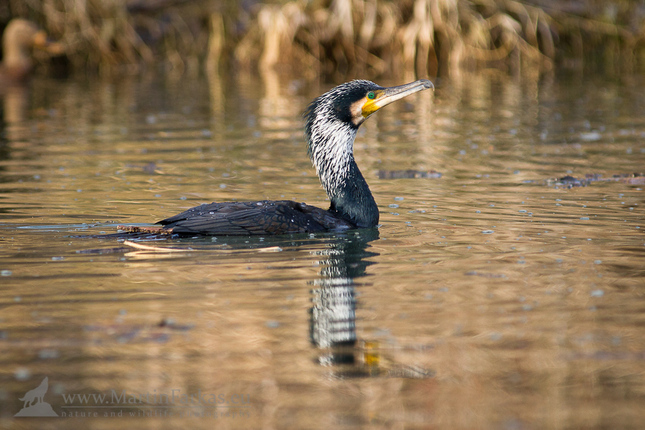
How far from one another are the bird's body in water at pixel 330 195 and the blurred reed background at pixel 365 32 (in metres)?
15.4

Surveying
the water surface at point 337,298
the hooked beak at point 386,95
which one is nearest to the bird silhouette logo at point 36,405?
the water surface at point 337,298

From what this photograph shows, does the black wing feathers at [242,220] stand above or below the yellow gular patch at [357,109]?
below

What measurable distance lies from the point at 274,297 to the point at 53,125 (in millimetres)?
10719

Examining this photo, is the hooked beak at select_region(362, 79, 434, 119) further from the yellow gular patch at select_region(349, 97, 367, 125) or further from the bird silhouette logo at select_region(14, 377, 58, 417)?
the bird silhouette logo at select_region(14, 377, 58, 417)

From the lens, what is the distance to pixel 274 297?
536 cm

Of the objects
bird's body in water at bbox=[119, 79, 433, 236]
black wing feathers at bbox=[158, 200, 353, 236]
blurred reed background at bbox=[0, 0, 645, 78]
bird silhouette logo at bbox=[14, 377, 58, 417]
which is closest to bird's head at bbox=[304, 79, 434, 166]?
bird's body in water at bbox=[119, 79, 433, 236]

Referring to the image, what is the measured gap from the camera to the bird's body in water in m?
6.82

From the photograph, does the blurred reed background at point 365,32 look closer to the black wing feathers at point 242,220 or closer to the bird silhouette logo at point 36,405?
the black wing feathers at point 242,220

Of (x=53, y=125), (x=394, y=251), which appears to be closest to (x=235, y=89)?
(x=53, y=125)

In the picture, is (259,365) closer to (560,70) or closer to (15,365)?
(15,365)

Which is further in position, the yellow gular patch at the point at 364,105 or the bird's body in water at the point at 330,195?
the yellow gular patch at the point at 364,105

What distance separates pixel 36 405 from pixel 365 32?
20125 mm

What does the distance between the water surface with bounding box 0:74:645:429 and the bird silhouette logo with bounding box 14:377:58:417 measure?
37 millimetres

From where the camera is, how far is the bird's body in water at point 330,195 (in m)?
6.82
